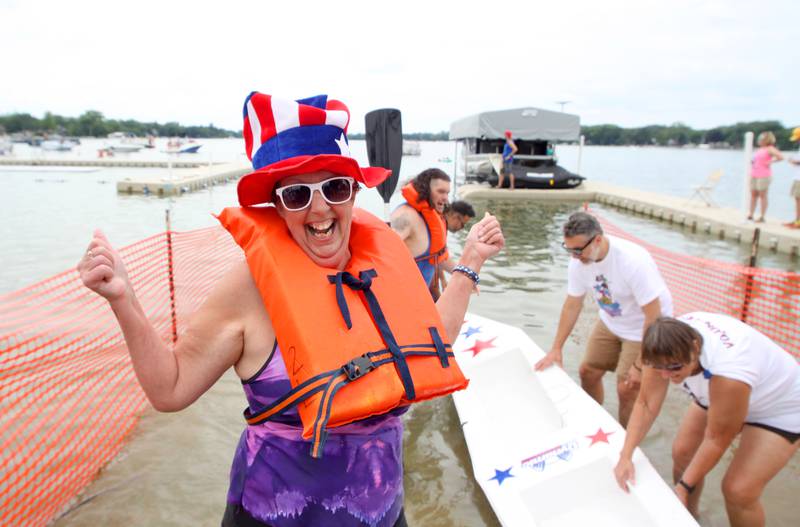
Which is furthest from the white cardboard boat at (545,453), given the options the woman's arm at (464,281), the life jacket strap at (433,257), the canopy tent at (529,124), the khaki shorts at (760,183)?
the canopy tent at (529,124)

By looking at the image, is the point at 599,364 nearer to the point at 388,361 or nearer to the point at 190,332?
the point at 388,361

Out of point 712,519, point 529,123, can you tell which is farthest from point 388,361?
point 529,123

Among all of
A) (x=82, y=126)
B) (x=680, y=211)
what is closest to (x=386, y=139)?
(x=680, y=211)

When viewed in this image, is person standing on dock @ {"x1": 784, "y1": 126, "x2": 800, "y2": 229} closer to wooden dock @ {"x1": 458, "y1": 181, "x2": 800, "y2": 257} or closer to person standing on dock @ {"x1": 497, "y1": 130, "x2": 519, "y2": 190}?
wooden dock @ {"x1": 458, "y1": 181, "x2": 800, "y2": 257}

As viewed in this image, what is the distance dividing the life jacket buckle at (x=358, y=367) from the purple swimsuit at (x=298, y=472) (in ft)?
0.54

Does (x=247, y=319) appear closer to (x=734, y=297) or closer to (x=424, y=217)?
(x=424, y=217)

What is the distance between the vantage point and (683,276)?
7.98m

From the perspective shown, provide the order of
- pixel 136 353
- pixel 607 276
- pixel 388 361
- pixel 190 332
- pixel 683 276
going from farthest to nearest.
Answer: pixel 683 276 → pixel 607 276 → pixel 388 361 → pixel 190 332 → pixel 136 353

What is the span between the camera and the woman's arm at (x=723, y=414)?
267cm

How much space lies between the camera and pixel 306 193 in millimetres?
1573

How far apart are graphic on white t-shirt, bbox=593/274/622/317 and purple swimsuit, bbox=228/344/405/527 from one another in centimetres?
276

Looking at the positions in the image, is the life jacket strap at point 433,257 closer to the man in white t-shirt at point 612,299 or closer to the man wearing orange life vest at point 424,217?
the man wearing orange life vest at point 424,217

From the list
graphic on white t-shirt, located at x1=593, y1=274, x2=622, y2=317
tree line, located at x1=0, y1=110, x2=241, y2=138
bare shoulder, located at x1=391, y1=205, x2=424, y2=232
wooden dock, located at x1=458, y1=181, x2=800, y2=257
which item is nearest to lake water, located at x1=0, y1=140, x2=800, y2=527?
wooden dock, located at x1=458, y1=181, x2=800, y2=257

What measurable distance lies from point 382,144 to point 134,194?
20.6m
